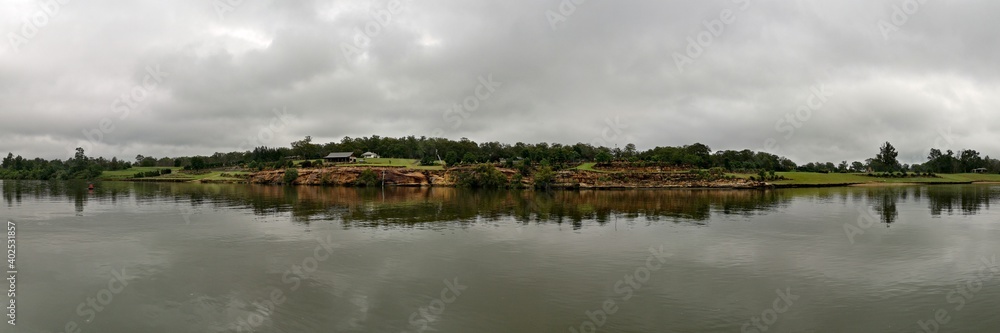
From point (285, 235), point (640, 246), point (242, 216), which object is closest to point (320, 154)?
point (242, 216)

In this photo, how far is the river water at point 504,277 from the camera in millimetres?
14328

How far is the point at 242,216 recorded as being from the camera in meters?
41.2

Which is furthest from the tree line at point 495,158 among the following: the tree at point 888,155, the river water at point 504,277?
the river water at point 504,277

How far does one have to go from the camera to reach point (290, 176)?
4515 inches

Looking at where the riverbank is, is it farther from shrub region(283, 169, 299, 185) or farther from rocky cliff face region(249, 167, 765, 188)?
shrub region(283, 169, 299, 185)

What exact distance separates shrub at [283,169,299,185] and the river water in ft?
260

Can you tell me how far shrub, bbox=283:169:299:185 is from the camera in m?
114

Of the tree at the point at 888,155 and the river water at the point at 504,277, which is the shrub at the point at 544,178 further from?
the tree at the point at 888,155

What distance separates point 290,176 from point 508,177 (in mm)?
51677

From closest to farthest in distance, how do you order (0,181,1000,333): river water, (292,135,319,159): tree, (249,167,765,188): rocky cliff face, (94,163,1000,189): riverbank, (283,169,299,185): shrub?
(0,181,1000,333): river water < (249,167,765,188): rocky cliff face < (94,163,1000,189): riverbank < (283,169,299,185): shrub < (292,135,319,159): tree

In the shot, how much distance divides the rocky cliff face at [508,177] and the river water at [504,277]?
6229cm

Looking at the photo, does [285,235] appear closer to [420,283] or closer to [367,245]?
[367,245]

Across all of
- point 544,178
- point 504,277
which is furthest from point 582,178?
point 504,277

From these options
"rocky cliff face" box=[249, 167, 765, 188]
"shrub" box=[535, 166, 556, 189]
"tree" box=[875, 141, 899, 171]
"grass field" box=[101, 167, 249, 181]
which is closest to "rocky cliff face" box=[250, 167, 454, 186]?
"rocky cliff face" box=[249, 167, 765, 188]
